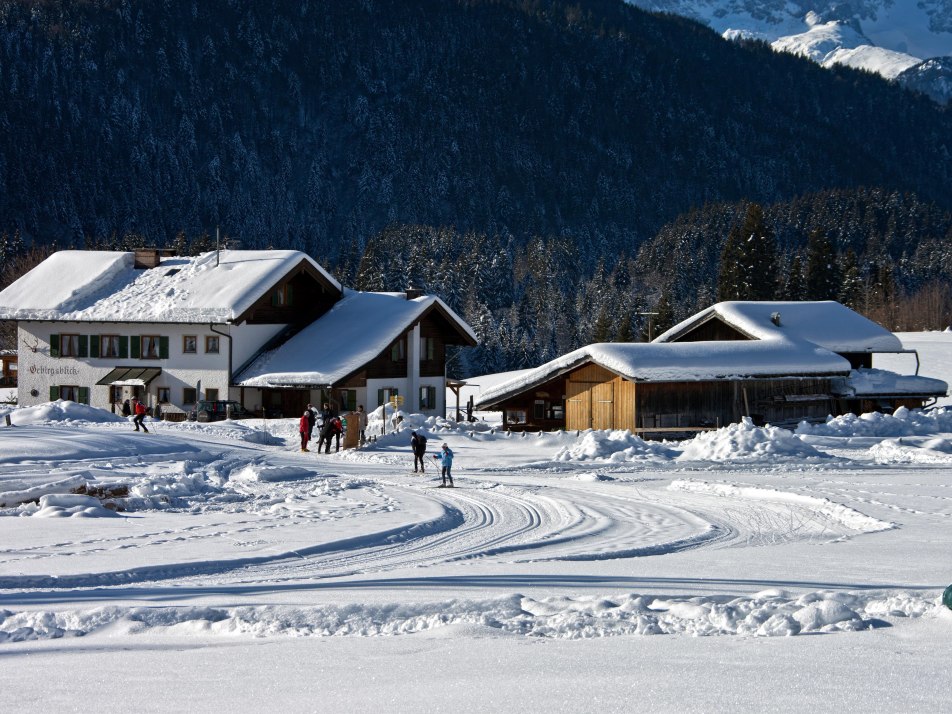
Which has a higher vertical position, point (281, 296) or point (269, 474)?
point (281, 296)

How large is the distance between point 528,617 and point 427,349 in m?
47.0

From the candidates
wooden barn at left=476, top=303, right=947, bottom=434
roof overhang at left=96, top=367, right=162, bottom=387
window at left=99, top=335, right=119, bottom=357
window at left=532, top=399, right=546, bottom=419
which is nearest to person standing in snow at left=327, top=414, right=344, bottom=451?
wooden barn at left=476, top=303, right=947, bottom=434

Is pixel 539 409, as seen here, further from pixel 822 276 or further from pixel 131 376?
pixel 822 276

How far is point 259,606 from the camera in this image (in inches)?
489

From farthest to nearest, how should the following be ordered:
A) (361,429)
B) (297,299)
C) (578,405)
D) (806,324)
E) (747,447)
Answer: (806,324) → (297,299) → (578,405) → (361,429) → (747,447)

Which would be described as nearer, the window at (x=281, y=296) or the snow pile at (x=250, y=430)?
the snow pile at (x=250, y=430)

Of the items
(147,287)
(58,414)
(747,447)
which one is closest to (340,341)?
(147,287)

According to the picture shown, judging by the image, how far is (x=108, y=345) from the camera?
57.5 m

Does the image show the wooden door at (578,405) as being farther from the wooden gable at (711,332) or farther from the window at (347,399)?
the wooden gable at (711,332)

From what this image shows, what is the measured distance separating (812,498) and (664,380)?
76.5ft

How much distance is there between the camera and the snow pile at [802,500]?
65.4 ft

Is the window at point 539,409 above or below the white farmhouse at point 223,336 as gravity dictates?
below

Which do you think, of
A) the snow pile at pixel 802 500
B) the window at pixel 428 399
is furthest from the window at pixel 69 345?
the snow pile at pixel 802 500

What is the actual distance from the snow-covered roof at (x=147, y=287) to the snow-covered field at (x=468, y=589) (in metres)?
24.9
